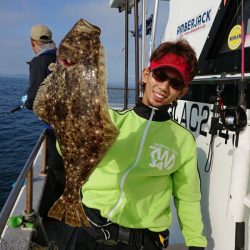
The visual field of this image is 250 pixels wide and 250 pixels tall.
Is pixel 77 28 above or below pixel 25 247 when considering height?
above

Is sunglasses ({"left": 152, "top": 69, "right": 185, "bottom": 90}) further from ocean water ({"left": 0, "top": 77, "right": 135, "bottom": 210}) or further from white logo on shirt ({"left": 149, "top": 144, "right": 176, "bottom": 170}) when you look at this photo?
ocean water ({"left": 0, "top": 77, "right": 135, "bottom": 210})

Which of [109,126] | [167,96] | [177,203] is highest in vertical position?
[167,96]

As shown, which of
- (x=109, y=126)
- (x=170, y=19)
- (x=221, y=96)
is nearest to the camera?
(x=109, y=126)

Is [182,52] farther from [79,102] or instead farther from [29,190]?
[29,190]

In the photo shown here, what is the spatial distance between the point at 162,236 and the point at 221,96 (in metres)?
1.24

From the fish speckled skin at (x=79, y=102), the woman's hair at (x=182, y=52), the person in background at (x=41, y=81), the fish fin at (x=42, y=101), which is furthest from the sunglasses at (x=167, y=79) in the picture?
the person in background at (x=41, y=81)

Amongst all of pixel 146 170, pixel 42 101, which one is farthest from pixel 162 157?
pixel 42 101

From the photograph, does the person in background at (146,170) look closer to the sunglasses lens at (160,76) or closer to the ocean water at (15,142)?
the sunglasses lens at (160,76)

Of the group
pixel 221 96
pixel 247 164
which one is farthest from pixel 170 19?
pixel 247 164

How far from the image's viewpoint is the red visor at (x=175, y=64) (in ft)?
7.24

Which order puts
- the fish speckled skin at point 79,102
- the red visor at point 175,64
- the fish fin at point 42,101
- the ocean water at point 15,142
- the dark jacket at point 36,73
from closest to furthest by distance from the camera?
the fish speckled skin at point 79,102 → the fish fin at point 42,101 → the red visor at point 175,64 → the dark jacket at point 36,73 → the ocean water at point 15,142

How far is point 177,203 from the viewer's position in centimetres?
254

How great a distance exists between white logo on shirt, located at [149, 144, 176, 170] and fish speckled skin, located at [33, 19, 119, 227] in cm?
58

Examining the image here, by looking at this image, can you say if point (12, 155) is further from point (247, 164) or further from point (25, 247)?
point (247, 164)
